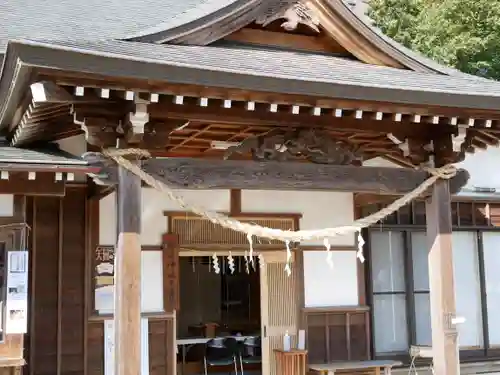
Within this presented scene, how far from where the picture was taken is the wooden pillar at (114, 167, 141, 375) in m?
5.36

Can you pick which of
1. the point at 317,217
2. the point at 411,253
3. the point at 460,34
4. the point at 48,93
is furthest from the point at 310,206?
the point at 460,34

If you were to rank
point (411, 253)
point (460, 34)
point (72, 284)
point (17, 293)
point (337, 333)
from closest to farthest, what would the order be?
point (17, 293)
point (72, 284)
point (337, 333)
point (411, 253)
point (460, 34)

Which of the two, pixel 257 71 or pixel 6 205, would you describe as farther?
pixel 6 205

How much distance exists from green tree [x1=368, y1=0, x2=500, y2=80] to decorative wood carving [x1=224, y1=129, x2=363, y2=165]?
33.0 feet

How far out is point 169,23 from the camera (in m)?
6.36

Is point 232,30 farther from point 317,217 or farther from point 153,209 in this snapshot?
point 317,217

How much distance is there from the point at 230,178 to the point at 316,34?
204 cm

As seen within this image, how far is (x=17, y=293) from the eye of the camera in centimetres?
671

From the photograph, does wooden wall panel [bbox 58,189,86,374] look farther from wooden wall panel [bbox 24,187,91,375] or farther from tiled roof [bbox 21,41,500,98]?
tiled roof [bbox 21,41,500,98]

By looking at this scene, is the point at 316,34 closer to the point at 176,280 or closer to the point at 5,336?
the point at 176,280

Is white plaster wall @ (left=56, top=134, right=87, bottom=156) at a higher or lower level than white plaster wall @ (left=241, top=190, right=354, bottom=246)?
higher

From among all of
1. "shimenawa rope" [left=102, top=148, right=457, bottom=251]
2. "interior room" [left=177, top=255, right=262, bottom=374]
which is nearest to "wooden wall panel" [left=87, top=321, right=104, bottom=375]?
"shimenawa rope" [left=102, top=148, right=457, bottom=251]

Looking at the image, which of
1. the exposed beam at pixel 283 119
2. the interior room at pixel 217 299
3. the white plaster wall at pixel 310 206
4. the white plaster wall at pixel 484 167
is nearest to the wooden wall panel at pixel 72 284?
the white plaster wall at pixel 310 206

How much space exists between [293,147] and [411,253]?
4.18 m
